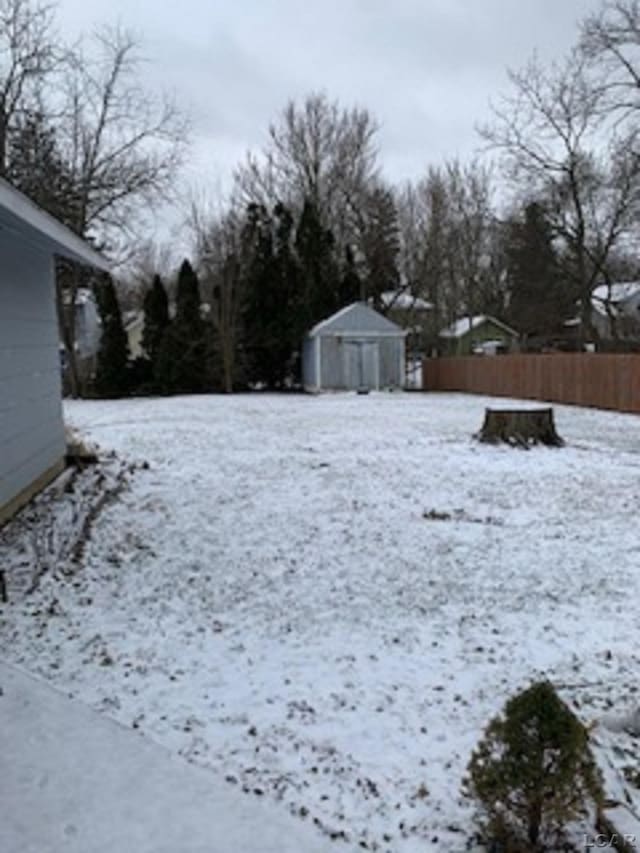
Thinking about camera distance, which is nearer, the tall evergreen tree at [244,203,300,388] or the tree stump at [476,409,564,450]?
the tree stump at [476,409,564,450]

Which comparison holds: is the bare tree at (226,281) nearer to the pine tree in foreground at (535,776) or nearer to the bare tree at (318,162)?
the bare tree at (318,162)

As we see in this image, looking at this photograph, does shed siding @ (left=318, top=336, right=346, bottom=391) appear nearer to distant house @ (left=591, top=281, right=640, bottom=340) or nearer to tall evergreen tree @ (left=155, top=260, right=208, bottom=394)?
tall evergreen tree @ (left=155, top=260, right=208, bottom=394)

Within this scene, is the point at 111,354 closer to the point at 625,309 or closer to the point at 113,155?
the point at 113,155

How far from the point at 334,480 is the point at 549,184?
22.7 meters

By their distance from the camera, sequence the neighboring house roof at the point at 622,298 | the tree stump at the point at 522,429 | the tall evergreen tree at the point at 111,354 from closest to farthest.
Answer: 1. the tree stump at the point at 522,429
2. the tall evergreen tree at the point at 111,354
3. the neighboring house roof at the point at 622,298

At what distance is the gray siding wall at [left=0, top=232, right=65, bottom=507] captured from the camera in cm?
630

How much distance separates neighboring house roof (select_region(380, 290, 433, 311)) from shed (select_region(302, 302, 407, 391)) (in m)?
5.77

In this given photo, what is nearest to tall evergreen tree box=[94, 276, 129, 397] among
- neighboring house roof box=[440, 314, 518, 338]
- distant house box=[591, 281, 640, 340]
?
neighboring house roof box=[440, 314, 518, 338]

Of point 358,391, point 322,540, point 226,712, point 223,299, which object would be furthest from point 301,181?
point 226,712

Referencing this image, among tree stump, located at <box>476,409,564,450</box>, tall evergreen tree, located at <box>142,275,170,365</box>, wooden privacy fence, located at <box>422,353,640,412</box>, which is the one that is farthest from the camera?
tall evergreen tree, located at <box>142,275,170,365</box>

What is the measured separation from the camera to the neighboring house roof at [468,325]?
33719mm

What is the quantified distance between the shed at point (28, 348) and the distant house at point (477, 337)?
2536cm

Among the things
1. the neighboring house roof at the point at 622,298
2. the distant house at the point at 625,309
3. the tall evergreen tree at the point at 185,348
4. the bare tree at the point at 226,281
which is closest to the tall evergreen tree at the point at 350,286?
the bare tree at the point at 226,281

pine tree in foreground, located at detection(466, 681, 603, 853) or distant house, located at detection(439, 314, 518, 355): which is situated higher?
distant house, located at detection(439, 314, 518, 355)
